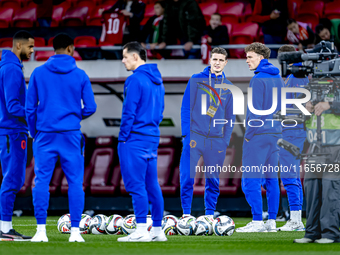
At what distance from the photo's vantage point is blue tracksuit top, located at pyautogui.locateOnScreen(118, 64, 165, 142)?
465 centimetres

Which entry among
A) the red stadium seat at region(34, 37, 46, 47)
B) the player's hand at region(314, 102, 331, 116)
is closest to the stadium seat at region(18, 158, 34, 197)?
the red stadium seat at region(34, 37, 46, 47)

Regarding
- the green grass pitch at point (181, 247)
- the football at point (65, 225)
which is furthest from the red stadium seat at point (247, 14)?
the green grass pitch at point (181, 247)

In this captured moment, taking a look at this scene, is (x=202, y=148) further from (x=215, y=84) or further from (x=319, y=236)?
(x=319, y=236)

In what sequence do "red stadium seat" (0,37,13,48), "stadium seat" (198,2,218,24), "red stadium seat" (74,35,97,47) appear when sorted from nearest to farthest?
"red stadium seat" (74,35,97,47) < "red stadium seat" (0,37,13,48) < "stadium seat" (198,2,218,24)

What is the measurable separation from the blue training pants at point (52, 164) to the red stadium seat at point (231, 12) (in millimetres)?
8157

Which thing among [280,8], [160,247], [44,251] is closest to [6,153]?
[44,251]

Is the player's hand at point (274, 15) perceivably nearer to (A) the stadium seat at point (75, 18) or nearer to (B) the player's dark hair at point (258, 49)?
(B) the player's dark hair at point (258, 49)

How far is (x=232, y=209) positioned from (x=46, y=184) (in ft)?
18.9

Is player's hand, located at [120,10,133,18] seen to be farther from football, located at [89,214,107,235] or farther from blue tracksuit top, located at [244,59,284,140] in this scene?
football, located at [89,214,107,235]

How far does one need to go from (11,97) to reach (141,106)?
51.5 inches

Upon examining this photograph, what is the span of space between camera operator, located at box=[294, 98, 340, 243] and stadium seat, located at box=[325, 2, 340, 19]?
7.42 metres

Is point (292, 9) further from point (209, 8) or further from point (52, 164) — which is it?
point (52, 164)

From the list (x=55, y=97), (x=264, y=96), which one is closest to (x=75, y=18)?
(x=264, y=96)

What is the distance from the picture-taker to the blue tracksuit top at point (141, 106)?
15.3ft
